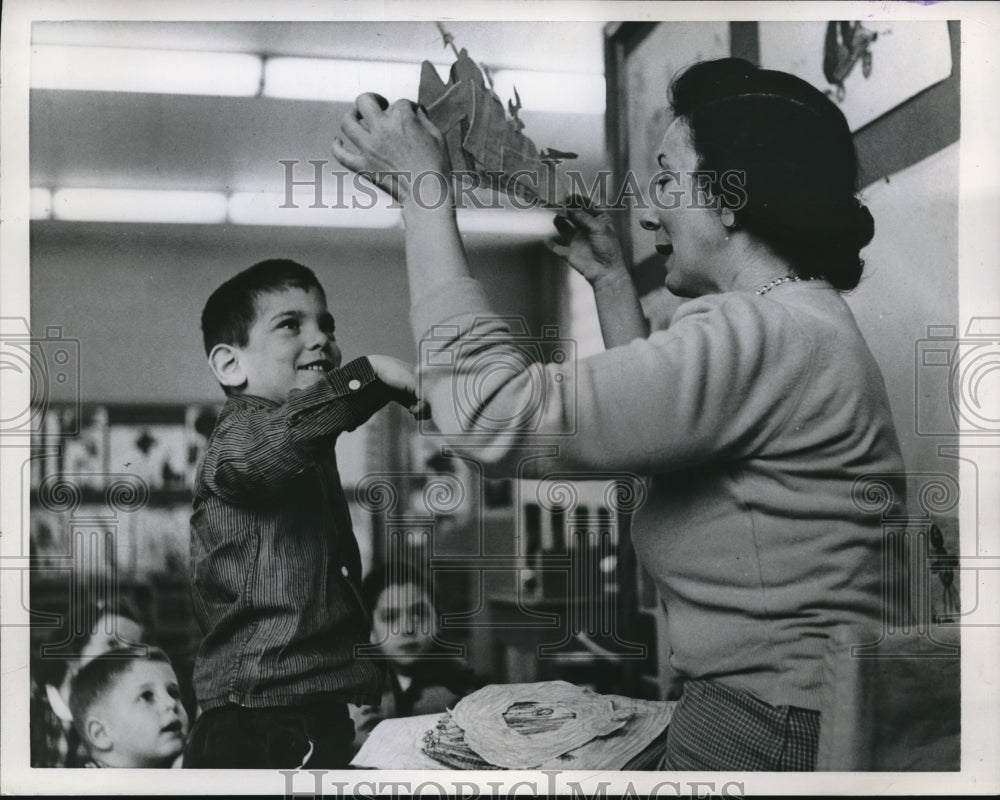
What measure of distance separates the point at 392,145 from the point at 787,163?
0.71 m

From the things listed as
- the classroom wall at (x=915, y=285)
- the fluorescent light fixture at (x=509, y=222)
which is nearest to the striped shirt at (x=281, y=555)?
the fluorescent light fixture at (x=509, y=222)

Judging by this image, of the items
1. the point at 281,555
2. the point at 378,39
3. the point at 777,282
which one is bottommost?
the point at 281,555

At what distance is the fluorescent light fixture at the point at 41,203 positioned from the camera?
1777 mm

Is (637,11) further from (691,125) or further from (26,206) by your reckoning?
(26,206)

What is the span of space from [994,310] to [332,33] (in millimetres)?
1354

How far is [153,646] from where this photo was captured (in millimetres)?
1757

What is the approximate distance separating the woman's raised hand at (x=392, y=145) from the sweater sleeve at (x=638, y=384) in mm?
287

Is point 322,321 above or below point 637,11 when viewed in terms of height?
below

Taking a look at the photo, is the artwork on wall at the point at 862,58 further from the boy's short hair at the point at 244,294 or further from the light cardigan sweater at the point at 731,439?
the boy's short hair at the point at 244,294

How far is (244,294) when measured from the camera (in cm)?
173

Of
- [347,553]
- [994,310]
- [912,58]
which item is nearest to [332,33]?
[347,553]

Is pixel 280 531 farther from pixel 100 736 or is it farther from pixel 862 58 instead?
pixel 862 58

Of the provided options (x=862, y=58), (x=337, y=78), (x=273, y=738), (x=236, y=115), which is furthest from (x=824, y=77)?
(x=273, y=738)

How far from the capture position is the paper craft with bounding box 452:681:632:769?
1734mm
